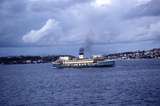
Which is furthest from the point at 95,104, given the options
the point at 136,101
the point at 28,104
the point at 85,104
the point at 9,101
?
the point at 9,101

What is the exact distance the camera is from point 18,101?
63219 millimetres

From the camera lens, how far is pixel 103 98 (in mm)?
63656

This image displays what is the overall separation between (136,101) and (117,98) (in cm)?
520

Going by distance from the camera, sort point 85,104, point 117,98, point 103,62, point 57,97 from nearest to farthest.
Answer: point 85,104, point 117,98, point 57,97, point 103,62

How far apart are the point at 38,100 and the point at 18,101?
3075mm

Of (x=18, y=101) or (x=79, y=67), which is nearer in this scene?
(x=18, y=101)

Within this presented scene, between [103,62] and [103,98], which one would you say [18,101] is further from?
[103,62]

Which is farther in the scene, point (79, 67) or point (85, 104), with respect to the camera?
point (79, 67)

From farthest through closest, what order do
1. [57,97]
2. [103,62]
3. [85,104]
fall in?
1. [103,62]
2. [57,97]
3. [85,104]

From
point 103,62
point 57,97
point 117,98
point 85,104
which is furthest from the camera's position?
point 103,62

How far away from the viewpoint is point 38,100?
63.6 meters

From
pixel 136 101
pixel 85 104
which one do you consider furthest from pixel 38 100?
pixel 136 101

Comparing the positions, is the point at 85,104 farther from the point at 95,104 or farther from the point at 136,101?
the point at 136,101

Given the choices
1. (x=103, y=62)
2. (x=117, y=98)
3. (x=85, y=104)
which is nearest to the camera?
(x=85, y=104)
